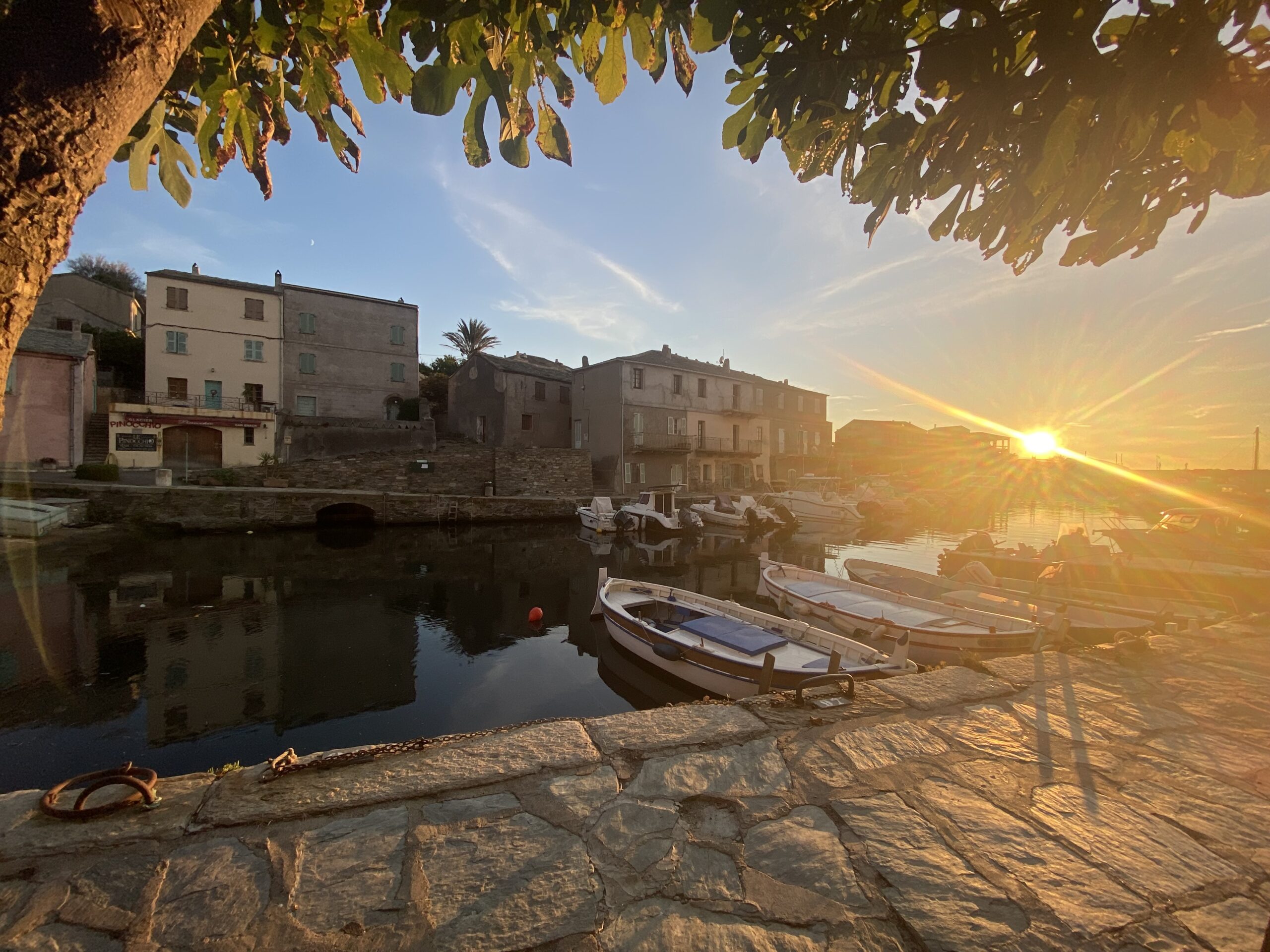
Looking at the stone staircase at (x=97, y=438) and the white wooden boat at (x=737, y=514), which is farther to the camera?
the white wooden boat at (x=737, y=514)

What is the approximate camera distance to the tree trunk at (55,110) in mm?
1233

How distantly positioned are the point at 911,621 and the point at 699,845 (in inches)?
320

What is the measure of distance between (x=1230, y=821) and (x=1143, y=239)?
2.79 m

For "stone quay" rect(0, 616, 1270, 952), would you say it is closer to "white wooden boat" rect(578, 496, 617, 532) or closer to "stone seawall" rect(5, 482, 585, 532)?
"white wooden boat" rect(578, 496, 617, 532)

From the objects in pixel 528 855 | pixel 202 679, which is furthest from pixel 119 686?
pixel 528 855

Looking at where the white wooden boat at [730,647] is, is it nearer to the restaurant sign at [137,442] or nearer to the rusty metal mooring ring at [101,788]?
the rusty metal mooring ring at [101,788]

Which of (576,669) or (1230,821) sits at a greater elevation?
(1230,821)

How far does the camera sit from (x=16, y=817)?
1.99 m

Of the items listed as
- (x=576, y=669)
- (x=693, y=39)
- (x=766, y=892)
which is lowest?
(x=576, y=669)

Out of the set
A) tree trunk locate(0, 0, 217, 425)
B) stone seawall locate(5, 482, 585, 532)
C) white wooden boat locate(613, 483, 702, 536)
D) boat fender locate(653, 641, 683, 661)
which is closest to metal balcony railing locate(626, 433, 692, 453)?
stone seawall locate(5, 482, 585, 532)

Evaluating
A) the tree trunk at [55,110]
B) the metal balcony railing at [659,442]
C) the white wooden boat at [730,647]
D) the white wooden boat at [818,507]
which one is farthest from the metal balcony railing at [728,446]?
the tree trunk at [55,110]

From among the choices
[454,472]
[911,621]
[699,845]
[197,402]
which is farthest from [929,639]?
[197,402]

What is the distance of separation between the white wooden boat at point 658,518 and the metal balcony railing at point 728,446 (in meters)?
11.5

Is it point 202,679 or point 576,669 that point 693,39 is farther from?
point 202,679
